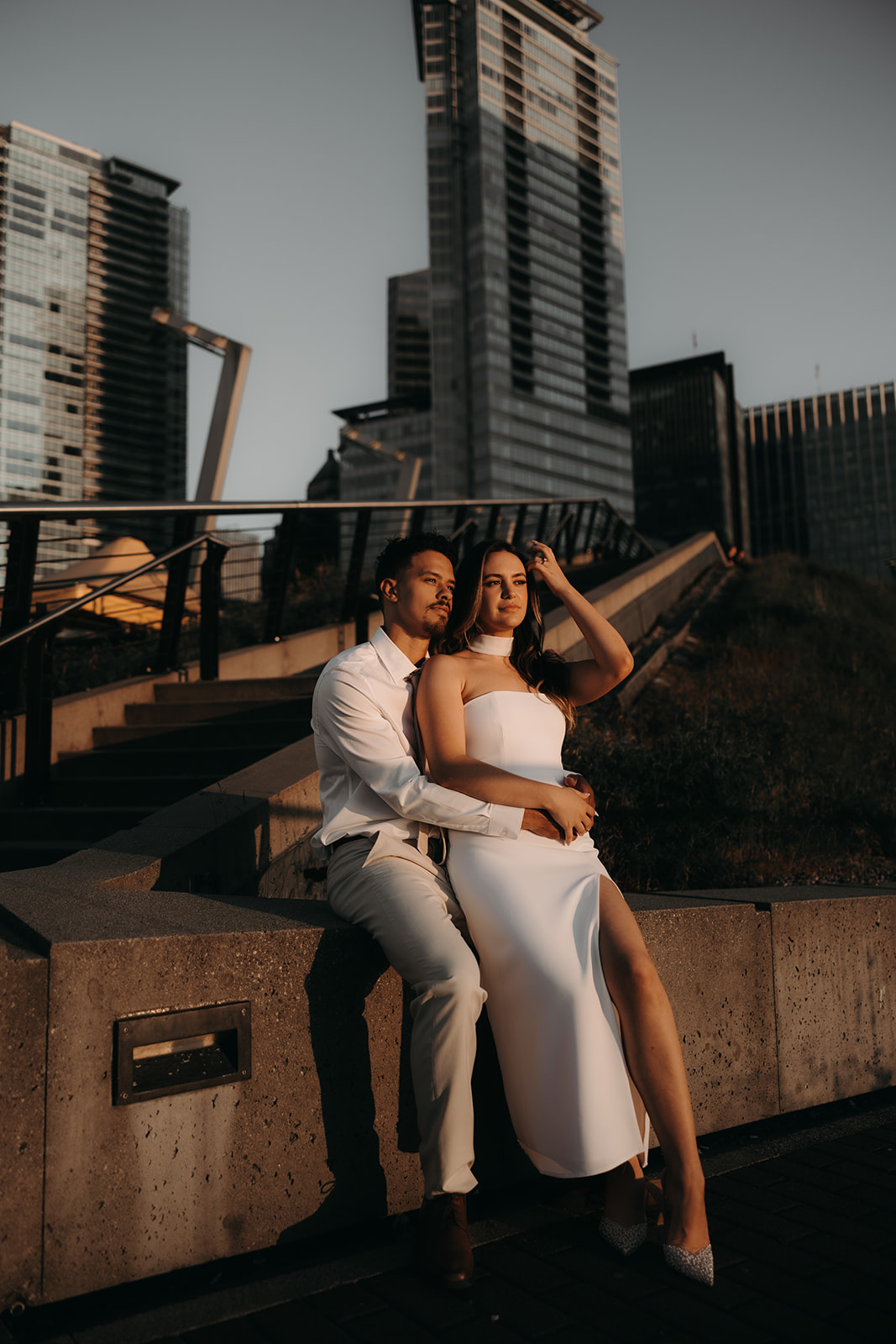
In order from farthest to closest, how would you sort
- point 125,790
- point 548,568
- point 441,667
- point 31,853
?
1. point 125,790
2. point 31,853
3. point 548,568
4. point 441,667

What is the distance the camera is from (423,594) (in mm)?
3373

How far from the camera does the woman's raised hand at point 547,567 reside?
3549 mm

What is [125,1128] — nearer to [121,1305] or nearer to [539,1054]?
[121,1305]

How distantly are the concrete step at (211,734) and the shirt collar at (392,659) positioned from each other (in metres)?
2.69

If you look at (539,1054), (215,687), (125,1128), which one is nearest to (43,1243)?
(125,1128)

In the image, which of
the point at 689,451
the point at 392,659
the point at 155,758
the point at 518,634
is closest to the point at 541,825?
the point at 392,659

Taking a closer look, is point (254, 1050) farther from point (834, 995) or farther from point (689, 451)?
point (689, 451)

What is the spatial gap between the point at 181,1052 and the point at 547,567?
2.07m

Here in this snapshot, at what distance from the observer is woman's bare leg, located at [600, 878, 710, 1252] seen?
8.18ft

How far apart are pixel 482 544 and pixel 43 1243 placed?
2418 millimetres

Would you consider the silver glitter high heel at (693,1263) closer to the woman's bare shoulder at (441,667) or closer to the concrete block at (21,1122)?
the concrete block at (21,1122)

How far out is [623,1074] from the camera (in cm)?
265

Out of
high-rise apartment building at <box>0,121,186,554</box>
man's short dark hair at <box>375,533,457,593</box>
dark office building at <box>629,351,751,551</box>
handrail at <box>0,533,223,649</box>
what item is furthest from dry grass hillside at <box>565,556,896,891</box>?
dark office building at <box>629,351,751,551</box>

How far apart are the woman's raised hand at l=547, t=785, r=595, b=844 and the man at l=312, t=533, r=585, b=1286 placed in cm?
5
